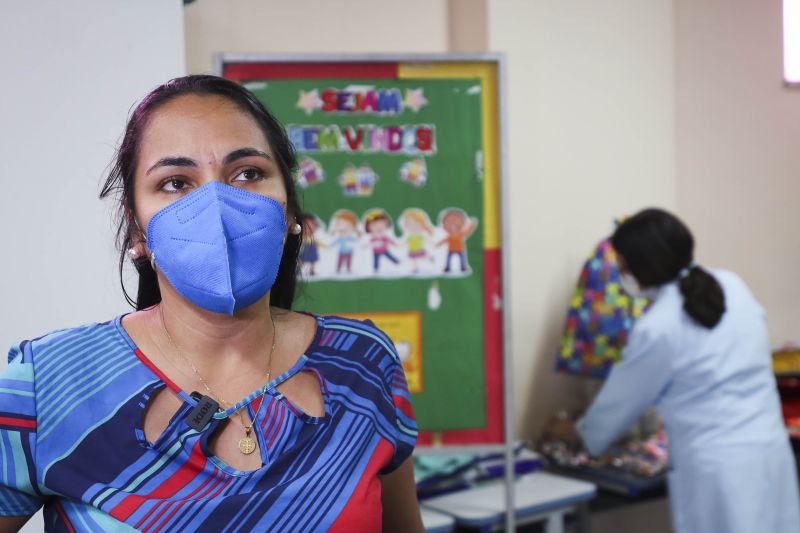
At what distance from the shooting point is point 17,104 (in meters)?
1.66

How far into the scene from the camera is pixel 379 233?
2.53 meters

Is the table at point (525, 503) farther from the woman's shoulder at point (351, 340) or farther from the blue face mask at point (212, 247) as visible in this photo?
the blue face mask at point (212, 247)

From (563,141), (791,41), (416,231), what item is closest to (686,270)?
(416,231)

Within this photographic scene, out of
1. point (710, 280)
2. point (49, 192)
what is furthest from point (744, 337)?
point (49, 192)

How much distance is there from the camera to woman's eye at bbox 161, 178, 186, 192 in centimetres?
109

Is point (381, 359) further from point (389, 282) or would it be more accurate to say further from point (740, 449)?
point (740, 449)

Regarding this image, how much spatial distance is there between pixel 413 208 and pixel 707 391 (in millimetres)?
1098

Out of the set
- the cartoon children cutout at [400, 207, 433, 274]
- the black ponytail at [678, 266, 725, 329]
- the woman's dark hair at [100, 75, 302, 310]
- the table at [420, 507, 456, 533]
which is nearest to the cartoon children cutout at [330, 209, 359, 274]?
the cartoon children cutout at [400, 207, 433, 274]

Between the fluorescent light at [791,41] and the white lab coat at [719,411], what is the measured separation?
7.25 ft

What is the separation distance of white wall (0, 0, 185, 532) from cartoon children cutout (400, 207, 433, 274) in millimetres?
946

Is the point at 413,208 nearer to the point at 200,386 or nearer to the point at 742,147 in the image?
the point at 200,386

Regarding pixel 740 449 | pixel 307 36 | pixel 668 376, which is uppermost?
pixel 307 36

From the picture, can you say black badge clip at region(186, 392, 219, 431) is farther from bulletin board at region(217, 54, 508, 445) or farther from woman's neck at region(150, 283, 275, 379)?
bulletin board at region(217, 54, 508, 445)

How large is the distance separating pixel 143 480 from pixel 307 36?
2.47 meters
